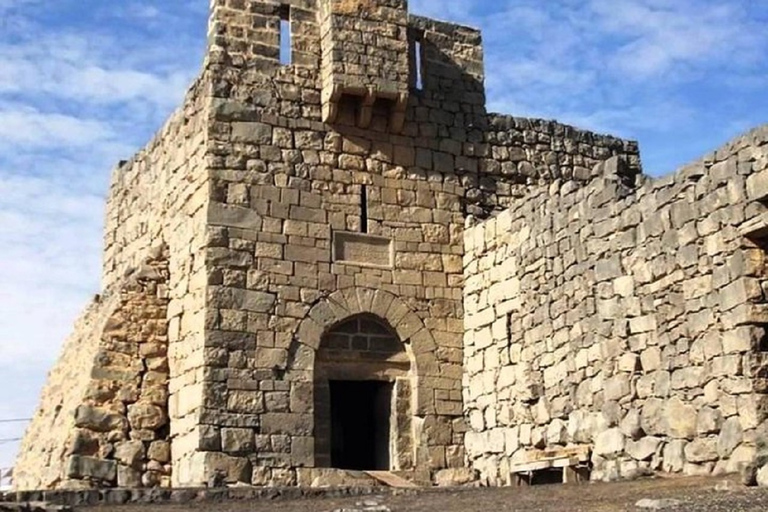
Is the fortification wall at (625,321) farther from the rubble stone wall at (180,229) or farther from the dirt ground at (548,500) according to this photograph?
the rubble stone wall at (180,229)

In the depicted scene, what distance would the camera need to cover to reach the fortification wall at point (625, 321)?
29.3 ft

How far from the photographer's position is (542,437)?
11383 millimetres

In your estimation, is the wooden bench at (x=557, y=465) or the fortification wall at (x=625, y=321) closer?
the fortification wall at (x=625, y=321)

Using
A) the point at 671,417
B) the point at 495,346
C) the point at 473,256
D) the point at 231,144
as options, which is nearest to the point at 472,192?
the point at 473,256

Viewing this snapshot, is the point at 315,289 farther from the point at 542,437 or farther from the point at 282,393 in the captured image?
the point at 542,437

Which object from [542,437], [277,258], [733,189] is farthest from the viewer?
[277,258]

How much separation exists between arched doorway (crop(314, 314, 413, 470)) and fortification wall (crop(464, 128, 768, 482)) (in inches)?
30.7

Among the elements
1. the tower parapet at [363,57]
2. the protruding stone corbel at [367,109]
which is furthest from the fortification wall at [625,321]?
the tower parapet at [363,57]

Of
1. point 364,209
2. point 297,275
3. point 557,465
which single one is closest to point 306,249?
point 297,275

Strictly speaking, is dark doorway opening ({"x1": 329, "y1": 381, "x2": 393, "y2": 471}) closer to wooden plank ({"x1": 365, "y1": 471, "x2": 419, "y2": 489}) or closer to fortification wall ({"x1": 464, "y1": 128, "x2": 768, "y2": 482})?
wooden plank ({"x1": 365, "y1": 471, "x2": 419, "y2": 489})

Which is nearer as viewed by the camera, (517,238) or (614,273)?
(614,273)

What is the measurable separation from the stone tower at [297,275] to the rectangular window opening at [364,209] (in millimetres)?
27

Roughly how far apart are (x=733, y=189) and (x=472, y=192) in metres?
4.78

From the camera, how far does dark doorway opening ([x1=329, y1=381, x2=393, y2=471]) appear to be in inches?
494
